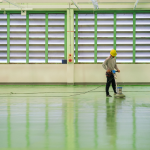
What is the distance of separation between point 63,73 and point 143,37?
189 inches

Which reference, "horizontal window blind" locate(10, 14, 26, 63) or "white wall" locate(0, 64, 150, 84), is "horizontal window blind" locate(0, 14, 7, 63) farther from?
"white wall" locate(0, 64, 150, 84)

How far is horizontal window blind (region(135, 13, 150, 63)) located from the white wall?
1.90ft

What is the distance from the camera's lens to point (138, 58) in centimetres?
1322

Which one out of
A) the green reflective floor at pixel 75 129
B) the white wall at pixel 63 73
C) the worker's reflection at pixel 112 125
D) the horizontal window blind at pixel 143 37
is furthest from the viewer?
the horizontal window blind at pixel 143 37

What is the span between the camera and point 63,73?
1317 centimetres

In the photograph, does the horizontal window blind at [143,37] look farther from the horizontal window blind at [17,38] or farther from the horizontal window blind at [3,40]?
the horizontal window blind at [3,40]

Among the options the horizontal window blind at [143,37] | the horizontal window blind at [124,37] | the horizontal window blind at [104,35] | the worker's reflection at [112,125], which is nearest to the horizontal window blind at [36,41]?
the horizontal window blind at [104,35]

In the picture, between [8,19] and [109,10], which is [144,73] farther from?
[8,19]

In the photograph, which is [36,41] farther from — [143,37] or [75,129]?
[75,129]

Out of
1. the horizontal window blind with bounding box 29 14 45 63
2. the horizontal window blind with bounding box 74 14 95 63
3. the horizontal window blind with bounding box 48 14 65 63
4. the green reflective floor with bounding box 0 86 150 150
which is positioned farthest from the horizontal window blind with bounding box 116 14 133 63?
the green reflective floor with bounding box 0 86 150 150

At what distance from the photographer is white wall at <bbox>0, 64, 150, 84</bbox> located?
42.7 feet

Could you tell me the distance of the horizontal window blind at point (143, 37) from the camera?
13141mm

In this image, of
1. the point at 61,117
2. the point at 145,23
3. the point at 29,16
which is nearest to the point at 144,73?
the point at 145,23

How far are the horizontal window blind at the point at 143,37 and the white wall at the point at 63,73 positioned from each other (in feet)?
1.90
